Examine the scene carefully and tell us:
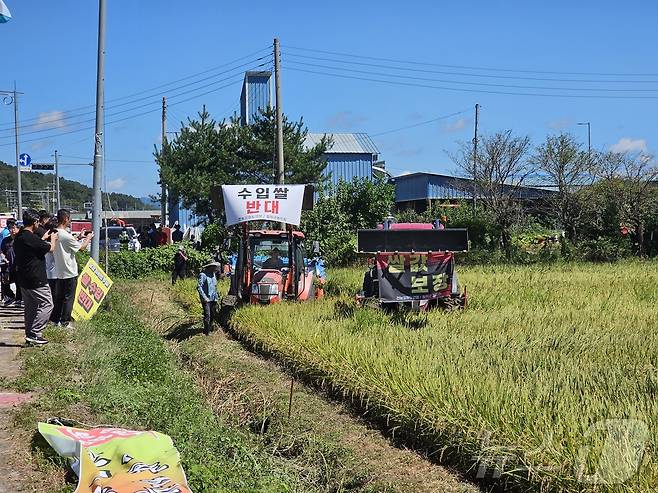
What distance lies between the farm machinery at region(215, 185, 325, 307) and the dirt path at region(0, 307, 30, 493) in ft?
13.0

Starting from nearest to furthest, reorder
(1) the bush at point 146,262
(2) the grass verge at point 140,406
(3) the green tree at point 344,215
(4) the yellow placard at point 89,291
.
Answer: (2) the grass verge at point 140,406 → (4) the yellow placard at point 89,291 → (1) the bush at point 146,262 → (3) the green tree at point 344,215

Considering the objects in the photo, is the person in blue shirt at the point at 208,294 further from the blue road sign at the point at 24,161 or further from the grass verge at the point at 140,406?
the blue road sign at the point at 24,161

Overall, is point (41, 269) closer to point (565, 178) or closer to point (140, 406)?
point (140, 406)

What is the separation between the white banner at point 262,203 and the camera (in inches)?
591

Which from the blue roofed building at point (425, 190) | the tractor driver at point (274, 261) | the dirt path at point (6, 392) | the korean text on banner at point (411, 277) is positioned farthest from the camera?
the blue roofed building at point (425, 190)

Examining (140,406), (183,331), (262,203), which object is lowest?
(183,331)

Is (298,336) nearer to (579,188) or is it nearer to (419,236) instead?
(419,236)

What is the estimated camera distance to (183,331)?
1446 cm

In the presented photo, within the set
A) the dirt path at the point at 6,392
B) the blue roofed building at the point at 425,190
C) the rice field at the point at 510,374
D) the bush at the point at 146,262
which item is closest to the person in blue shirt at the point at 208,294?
the rice field at the point at 510,374

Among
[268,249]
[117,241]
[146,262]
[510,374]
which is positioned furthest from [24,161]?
[510,374]

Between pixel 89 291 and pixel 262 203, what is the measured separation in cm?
375

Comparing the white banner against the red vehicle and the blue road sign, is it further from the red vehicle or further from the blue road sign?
the blue road sign

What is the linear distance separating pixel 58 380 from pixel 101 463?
10.1 feet

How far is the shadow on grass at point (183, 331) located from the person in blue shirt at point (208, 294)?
311mm
